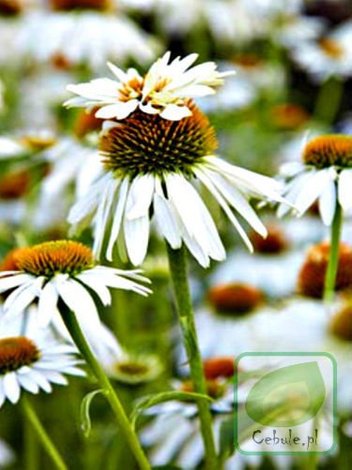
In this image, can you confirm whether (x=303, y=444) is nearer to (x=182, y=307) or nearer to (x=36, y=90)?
(x=182, y=307)

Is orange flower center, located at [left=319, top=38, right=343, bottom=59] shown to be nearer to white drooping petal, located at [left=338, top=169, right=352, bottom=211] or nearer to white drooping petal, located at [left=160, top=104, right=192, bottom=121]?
white drooping petal, located at [left=338, top=169, right=352, bottom=211]

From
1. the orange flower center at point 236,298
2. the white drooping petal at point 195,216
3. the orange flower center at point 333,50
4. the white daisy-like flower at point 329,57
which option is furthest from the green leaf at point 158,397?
the orange flower center at point 333,50

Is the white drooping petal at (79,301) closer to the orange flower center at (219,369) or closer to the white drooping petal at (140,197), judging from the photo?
the white drooping petal at (140,197)

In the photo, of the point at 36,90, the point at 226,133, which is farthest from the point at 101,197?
the point at 36,90

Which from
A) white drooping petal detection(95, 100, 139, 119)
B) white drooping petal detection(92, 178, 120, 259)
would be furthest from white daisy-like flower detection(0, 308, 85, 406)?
white drooping petal detection(95, 100, 139, 119)

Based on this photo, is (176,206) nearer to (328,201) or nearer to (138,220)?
(138,220)

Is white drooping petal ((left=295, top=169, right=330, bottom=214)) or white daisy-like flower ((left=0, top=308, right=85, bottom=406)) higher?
white drooping petal ((left=295, top=169, right=330, bottom=214))
